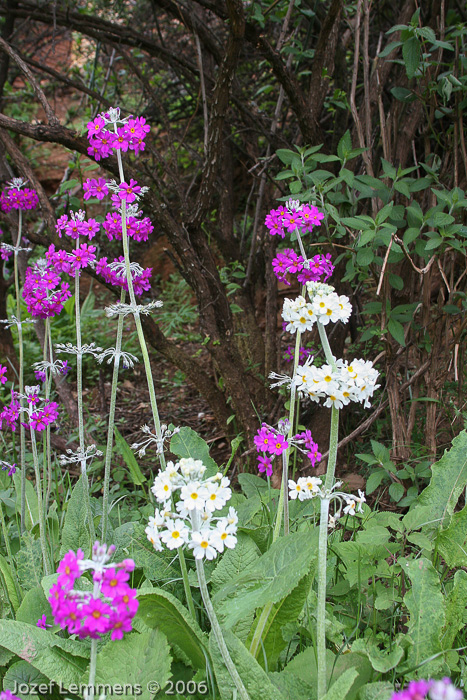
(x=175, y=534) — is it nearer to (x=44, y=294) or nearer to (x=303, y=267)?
(x=303, y=267)

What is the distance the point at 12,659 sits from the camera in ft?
5.74

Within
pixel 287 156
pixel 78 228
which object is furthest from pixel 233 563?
pixel 287 156

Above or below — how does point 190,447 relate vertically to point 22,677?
above

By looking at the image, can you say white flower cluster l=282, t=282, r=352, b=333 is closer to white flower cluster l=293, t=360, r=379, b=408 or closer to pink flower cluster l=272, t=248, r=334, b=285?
white flower cluster l=293, t=360, r=379, b=408

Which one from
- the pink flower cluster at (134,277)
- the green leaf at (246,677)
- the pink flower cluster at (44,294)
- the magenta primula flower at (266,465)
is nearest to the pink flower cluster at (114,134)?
the pink flower cluster at (134,277)

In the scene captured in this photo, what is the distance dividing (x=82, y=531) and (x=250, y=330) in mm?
1986

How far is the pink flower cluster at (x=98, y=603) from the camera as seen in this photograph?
1.00m

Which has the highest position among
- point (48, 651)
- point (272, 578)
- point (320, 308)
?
point (320, 308)

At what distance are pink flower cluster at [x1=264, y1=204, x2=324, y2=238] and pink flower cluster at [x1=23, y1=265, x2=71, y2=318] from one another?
32.4 inches

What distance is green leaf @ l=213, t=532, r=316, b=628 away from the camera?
1257 mm

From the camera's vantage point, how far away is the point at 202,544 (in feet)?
3.84

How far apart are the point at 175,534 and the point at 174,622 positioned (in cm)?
49

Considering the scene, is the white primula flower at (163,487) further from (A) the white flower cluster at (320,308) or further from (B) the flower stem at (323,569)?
(A) the white flower cluster at (320,308)

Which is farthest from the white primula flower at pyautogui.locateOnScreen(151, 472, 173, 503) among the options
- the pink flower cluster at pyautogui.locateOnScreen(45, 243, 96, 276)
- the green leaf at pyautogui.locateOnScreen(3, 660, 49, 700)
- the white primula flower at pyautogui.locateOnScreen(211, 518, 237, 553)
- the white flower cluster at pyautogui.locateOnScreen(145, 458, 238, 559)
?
the pink flower cluster at pyautogui.locateOnScreen(45, 243, 96, 276)
